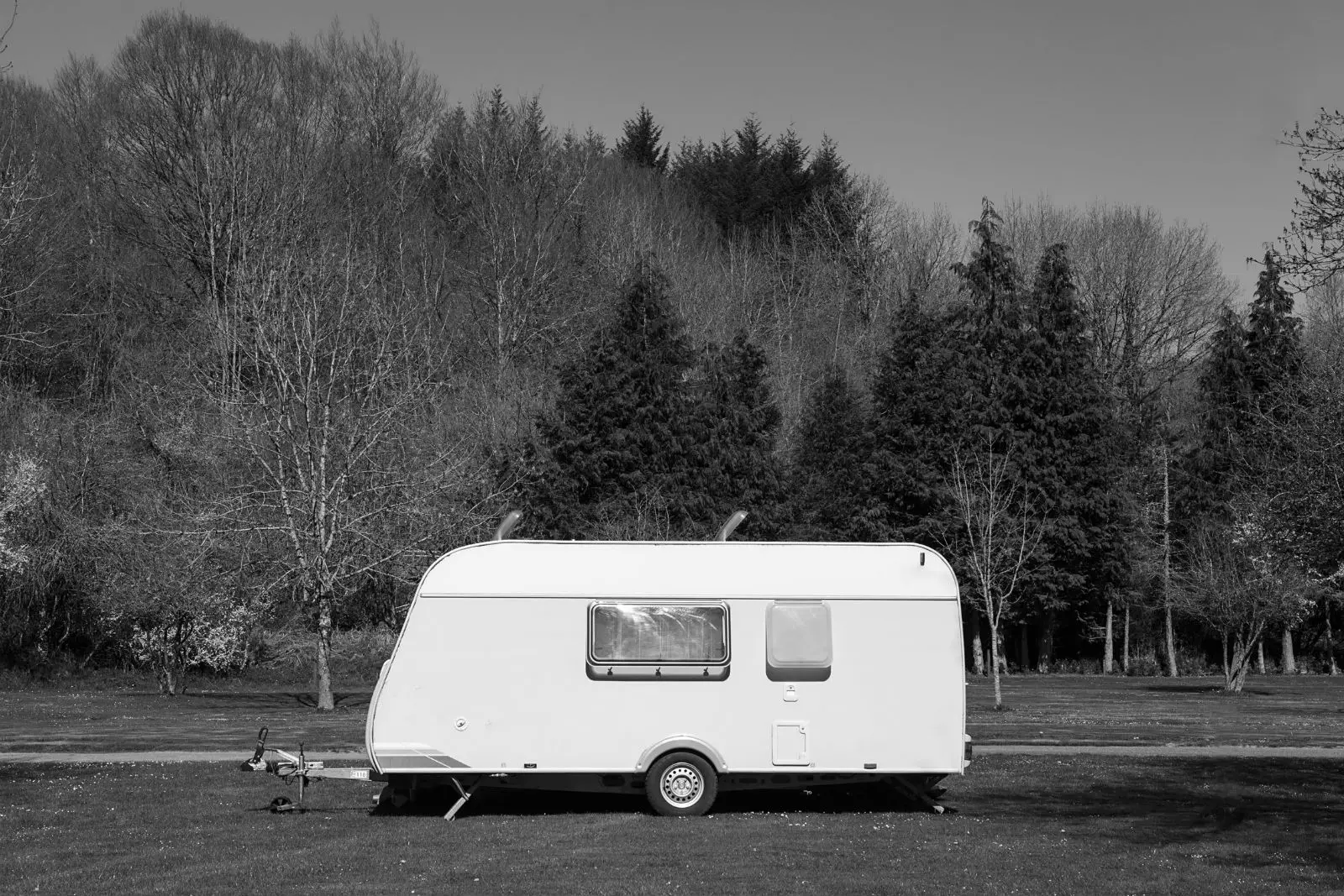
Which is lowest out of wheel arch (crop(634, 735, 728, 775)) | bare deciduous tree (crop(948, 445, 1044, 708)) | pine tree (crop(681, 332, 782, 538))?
wheel arch (crop(634, 735, 728, 775))

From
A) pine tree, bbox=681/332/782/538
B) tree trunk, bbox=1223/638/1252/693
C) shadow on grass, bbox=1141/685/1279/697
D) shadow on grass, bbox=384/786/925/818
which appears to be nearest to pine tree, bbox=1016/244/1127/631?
shadow on grass, bbox=1141/685/1279/697

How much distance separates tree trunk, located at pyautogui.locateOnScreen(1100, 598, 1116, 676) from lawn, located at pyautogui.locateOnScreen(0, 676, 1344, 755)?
12009 millimetres

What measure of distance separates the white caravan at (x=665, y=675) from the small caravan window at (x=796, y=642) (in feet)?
0.06

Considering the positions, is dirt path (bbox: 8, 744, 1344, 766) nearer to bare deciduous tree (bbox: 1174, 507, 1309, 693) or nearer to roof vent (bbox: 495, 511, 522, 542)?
roof vent (bbox: 495, 511, 522, 542)

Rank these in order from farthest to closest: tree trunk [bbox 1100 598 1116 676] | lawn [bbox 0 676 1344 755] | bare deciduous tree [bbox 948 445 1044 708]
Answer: tree trunk [bbox 1100 598 1116 676] → bare deciduous tree [bbox 948 445 1044 708] → lawn [bbox 0 676 1344 755]

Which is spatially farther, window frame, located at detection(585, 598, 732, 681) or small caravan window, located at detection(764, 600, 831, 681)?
small caravan window, located at detection(764, 600, 831, 681)

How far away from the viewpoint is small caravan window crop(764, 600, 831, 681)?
47.7 ft

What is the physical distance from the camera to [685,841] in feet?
42.3

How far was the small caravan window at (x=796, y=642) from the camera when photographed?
1453 centimetres

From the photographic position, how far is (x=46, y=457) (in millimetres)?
41094

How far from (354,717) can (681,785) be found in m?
14.1

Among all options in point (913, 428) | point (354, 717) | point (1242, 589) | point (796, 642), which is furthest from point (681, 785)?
point (913, 428)

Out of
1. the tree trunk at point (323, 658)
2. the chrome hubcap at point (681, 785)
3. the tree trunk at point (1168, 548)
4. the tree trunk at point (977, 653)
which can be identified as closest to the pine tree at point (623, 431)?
the tree trunk at point (977, 653)

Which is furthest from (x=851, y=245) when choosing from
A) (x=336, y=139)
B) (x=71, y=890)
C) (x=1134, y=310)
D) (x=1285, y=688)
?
(x=71, y=890)
